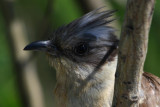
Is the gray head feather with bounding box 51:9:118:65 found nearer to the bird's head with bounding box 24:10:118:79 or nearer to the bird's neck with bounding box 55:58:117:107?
the bird's head with bounding box 24:10:118:79

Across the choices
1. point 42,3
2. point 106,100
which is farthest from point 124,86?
point 42,3

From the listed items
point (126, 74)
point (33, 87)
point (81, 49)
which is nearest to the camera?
point (126, 74)

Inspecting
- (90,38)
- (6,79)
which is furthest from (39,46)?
(6,79)

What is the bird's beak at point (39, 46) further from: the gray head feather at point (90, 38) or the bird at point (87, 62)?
the gray head feather at point (90, 38)

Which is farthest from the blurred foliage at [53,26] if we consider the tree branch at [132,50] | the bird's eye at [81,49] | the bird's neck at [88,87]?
the tree branch at [132,50]

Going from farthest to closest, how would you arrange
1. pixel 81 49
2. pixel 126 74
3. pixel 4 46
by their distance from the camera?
pixel 4 46, pixel 81 49, pixel 126 74

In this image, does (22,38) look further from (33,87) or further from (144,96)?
(144,96)

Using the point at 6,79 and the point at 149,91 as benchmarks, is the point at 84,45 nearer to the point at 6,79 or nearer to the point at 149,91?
the point at 149,91
